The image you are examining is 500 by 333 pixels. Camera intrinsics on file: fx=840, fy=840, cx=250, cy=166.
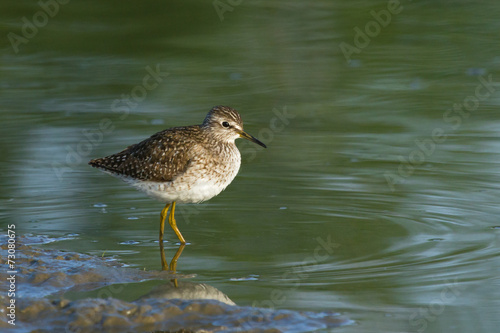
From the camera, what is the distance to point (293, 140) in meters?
11.8

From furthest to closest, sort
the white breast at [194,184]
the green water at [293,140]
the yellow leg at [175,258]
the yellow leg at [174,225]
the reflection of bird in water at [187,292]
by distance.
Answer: the white breast at [194,184]
the yellow leg at [174,225]
the yellow leg at [175,258]
the green water at [293,140]
the reflection of bird in water at [187,292]

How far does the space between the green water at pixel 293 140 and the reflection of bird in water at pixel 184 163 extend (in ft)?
1.41

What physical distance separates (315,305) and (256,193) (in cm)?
330

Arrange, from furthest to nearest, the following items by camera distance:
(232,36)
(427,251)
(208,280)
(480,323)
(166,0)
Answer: (166,0) < (232,36) < (427,251) < (208,280) < (480,323)

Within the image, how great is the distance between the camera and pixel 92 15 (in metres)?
17.8

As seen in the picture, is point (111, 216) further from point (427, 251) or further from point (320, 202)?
point (427, 251)

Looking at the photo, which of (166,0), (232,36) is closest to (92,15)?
(166,0)

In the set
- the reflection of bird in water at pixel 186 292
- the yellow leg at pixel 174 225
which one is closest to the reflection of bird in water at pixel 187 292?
the reflection of bird in water at pixel 186 292

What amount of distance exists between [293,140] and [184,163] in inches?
134

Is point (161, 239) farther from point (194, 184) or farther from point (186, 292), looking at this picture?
point (186, 292)

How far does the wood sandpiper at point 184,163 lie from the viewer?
28.2ft

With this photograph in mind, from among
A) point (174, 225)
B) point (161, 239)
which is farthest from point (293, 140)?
point (161, 239)

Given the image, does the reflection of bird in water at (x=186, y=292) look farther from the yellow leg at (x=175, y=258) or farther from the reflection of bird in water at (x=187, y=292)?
the yellow leg at (x=175, y=258)

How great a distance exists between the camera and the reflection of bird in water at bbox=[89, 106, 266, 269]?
8586 mm
